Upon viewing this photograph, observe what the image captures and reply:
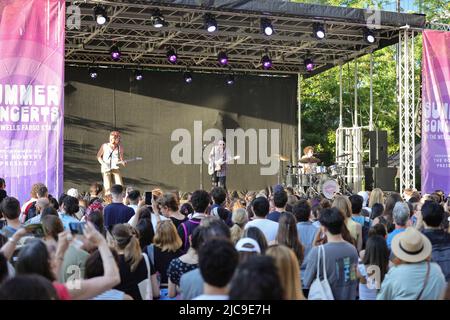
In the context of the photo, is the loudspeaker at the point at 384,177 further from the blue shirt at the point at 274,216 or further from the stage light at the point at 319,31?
the blue shirt at the point at 274,216

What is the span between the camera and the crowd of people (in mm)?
3094

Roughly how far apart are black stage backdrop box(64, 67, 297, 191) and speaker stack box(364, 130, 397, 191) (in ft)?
16.4

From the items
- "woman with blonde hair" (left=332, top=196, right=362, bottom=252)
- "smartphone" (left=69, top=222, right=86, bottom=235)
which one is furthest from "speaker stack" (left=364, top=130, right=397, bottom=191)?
"smartphone" (left=69, top=222, right=86, bottom=235)

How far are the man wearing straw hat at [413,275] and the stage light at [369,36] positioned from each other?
39.6ft

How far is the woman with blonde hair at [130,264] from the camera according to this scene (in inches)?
182

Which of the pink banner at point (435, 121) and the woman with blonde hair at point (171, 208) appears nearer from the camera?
the woman with blonde hair at point (171, 208)

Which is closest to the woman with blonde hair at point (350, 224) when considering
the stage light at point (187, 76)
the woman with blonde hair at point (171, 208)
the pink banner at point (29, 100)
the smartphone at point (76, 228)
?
the woman with blonde hair at point (171, 208)

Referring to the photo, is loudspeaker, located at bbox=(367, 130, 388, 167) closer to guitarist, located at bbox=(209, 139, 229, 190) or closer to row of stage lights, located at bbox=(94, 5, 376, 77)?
row of stage lights, located at bbox=(94, 5, 376, 77)

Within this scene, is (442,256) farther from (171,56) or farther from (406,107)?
(171,56)

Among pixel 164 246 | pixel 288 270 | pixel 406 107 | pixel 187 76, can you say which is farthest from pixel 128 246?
pixel 187 76

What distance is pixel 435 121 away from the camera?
14.7m

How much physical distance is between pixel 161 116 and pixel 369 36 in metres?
7.69

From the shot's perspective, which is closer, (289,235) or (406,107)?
(289,235)

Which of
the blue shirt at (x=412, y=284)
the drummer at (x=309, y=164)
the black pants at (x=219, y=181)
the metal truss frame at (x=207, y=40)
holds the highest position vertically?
the metal truss frame at (x=207, y=40)
